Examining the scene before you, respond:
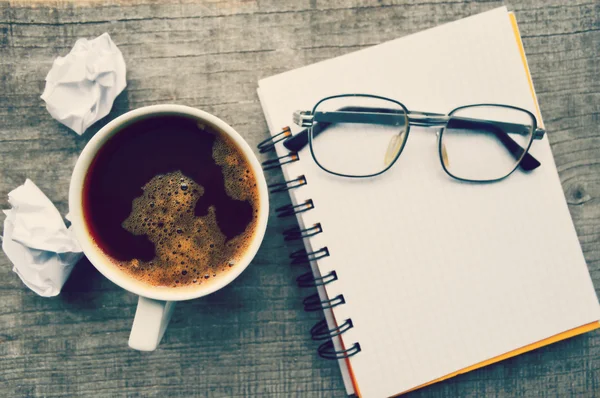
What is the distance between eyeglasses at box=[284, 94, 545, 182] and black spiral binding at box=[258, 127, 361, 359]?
0.03 metres

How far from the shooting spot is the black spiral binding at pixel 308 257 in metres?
0.68

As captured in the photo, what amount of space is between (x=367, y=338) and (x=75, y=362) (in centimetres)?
46

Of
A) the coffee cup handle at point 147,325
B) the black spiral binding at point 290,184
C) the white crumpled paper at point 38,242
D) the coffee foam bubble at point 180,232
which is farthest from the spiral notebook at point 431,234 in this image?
the white crumpled paper at point 38,242

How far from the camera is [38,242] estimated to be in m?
0.68

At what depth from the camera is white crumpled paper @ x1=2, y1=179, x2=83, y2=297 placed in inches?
27.0

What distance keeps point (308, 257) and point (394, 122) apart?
0.24 metres

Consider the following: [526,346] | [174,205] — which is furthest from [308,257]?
[526,346]

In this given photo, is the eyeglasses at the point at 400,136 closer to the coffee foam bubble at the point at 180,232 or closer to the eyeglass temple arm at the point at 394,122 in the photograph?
the eyeglass temple arm at the point at 394,122

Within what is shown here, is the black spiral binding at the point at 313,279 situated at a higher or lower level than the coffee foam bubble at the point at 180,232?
lower

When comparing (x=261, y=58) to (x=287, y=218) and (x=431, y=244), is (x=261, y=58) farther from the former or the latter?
(x=431, y=244)

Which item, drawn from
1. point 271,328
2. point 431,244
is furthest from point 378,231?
point 271,328

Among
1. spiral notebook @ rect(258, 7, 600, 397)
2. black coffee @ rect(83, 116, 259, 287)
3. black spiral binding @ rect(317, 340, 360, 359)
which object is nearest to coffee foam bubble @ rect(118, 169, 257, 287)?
black coffee @ rect(83, 116, 259, 287)

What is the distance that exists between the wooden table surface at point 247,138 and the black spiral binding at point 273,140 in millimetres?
22

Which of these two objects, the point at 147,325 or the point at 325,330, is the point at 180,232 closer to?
the point at 147,325
